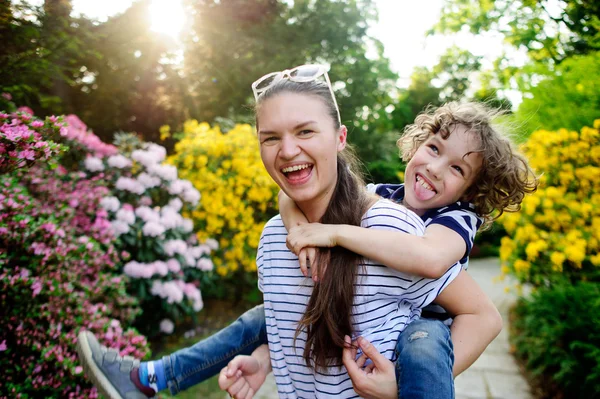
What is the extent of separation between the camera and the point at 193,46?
12.7 metres

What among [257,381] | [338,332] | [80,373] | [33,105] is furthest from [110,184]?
[338,332]

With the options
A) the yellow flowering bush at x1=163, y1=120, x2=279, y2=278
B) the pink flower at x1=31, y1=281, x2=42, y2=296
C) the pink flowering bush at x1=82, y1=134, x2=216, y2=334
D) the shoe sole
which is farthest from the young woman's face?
the yellow flowering bush at x1=163, y1=120, x2=279, y2=278

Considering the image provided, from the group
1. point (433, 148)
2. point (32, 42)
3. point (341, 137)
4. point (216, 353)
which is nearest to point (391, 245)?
point (341, 137)

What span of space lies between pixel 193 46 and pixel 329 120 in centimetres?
1248

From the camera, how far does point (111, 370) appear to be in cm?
185

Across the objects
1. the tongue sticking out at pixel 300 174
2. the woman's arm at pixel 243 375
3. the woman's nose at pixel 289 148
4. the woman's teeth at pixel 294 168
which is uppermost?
the woman's nose at pixel 289 148

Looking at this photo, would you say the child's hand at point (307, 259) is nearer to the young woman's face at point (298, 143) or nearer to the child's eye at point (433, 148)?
the young woman's face at point (298, 143)

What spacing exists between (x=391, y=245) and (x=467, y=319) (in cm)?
43

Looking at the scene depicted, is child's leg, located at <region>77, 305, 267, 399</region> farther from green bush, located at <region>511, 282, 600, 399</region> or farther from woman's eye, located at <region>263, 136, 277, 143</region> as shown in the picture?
green bush, located at <region>511, 282, 600, 399</region>

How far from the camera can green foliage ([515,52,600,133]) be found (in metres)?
3.29

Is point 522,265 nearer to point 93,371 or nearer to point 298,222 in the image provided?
point 298,222

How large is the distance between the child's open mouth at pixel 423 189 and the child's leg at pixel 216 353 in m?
0.87

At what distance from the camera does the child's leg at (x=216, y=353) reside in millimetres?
1898

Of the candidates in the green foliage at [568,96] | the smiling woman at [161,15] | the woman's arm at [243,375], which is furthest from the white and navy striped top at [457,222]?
the smiling woman at [161,15]
